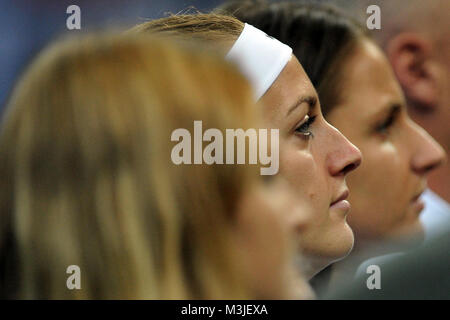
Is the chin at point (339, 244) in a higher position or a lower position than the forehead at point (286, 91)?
lower

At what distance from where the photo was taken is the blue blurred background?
55.6 inches

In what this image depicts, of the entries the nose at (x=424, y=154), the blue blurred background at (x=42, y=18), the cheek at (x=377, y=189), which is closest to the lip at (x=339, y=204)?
the cheek at (x=377, y=189)

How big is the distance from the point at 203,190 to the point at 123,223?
0.23 ft

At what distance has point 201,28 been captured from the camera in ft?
3.27

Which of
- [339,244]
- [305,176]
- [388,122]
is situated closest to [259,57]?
[305,176]

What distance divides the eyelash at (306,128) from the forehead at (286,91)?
33 mm

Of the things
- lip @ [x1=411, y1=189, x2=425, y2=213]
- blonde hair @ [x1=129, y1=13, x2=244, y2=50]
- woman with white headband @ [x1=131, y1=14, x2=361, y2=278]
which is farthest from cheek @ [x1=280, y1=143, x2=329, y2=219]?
lip @ [x1=411, y1=189, x2=425, y2=213]

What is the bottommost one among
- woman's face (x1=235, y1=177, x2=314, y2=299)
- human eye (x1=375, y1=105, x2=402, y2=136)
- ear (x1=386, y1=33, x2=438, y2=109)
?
woman's face (x1=235, y1=177, x2=314, y2=299)

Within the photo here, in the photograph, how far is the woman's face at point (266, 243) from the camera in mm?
608

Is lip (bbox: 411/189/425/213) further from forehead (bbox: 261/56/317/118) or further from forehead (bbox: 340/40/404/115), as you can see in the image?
forehead (bbox: 261/56/317/118)

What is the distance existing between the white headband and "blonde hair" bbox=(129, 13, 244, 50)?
0.01m

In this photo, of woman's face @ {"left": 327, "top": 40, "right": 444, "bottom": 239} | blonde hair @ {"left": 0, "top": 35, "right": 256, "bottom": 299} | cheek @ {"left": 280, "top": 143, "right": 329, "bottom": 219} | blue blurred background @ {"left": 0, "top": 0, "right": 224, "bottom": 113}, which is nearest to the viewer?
blonde hair @ {"left": 0, "top": 35, "right": 256, "bottom": 299}

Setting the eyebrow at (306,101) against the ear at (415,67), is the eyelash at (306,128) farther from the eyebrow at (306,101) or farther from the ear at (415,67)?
the ear at (415,67)
